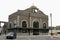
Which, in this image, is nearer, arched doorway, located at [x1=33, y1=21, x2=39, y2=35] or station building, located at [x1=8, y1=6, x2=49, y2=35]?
station building, located at [x1=8, y1=6, x2=49, y2=35]

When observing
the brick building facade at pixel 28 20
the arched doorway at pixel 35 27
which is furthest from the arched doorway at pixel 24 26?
the arched doorway at pixel 35 27

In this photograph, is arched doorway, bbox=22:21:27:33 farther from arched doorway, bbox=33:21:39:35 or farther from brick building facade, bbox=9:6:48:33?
arched doorway, bbox=33:21:39:35

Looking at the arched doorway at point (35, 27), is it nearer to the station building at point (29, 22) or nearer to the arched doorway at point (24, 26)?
the station building at point (29, 22)

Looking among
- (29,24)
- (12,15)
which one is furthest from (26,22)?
(12,15)

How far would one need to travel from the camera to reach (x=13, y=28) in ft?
263

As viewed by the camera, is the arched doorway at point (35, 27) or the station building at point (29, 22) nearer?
the station building at point (29, 22)

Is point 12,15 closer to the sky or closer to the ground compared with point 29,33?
closer to the sky

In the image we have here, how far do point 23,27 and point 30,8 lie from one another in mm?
11700

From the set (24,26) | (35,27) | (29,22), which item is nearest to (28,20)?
(29,22)

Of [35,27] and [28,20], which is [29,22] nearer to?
[28,20]

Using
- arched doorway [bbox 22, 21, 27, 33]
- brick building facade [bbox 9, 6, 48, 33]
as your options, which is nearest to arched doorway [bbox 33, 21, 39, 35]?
brick building facade [bbox 9, 6, 48, 33]

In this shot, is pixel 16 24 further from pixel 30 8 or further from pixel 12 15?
pixel 30 8

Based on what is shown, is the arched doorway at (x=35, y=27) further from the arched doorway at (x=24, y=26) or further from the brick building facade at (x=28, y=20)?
the arched doorway at (x=24, y=26)

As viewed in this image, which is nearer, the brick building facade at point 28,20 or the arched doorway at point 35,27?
the brick building facade at point 28,20
